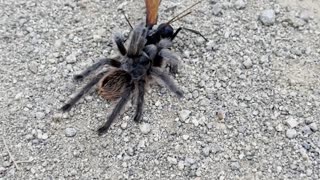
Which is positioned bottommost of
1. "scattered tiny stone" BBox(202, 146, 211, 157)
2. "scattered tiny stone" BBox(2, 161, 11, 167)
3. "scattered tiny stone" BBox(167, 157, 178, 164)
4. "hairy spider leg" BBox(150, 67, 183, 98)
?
"scattered tiny stone" BBox(2, 161, 11, 167)

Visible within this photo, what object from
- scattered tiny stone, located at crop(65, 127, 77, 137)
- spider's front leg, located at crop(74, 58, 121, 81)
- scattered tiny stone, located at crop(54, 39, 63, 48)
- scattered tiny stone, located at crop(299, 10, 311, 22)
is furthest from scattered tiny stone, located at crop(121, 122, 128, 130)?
scattered tiny stone, located at crop(299, 10, 311, 22)

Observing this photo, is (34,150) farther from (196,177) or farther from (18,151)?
(196,177)

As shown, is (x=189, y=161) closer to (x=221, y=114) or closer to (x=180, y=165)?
(x=180, y=165)

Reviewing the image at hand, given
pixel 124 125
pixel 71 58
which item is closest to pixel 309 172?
pixel 124 125

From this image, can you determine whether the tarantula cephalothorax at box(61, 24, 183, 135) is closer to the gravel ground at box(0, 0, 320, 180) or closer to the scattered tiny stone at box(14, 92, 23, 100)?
the gravel ground at box(0, 0, 320, 180)

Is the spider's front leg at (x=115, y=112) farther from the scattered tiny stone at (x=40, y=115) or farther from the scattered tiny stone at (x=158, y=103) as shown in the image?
the scattered tiny stone at (x=40, y=115)
